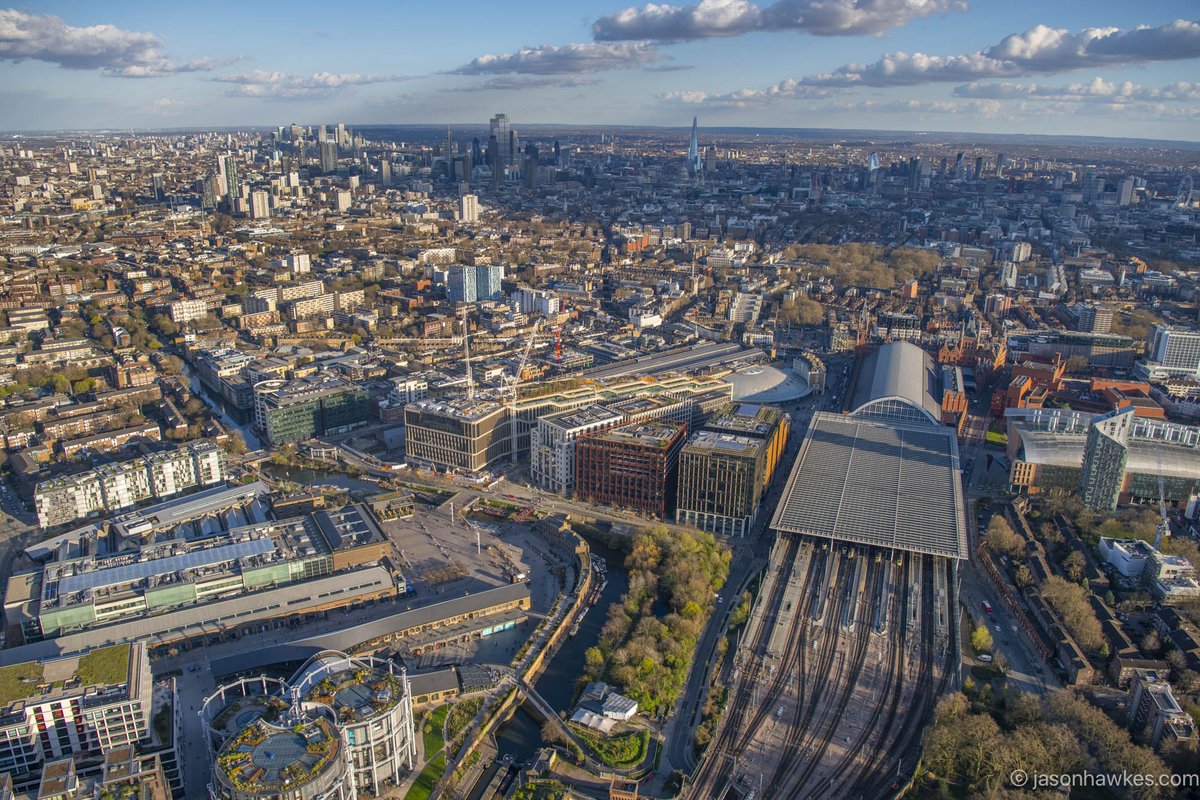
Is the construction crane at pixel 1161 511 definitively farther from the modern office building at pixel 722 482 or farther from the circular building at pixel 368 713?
the circular building at pixel 368 713

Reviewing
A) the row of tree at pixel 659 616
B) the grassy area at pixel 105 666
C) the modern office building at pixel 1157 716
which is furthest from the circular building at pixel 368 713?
the modern office building at pixel 1157 716

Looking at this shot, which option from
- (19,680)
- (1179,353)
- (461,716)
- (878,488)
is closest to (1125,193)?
(1179,353)

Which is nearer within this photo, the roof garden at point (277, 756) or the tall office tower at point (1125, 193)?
the roof garden at point (277, 756)

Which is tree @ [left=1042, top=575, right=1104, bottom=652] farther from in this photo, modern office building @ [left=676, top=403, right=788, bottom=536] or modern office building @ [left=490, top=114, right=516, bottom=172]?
modern office building @ [left=490, top=114, right=516, bottom=172]

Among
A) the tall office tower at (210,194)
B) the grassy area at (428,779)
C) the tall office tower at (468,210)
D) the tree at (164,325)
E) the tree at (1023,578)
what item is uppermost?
the tall office tower at (210,194)

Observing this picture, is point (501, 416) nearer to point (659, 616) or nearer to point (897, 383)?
point (659, 616)

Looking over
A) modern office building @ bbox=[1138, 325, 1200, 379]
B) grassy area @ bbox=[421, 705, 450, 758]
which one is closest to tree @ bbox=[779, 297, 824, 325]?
modern office building @ bbox=[1138, 325, 1200, 379]
